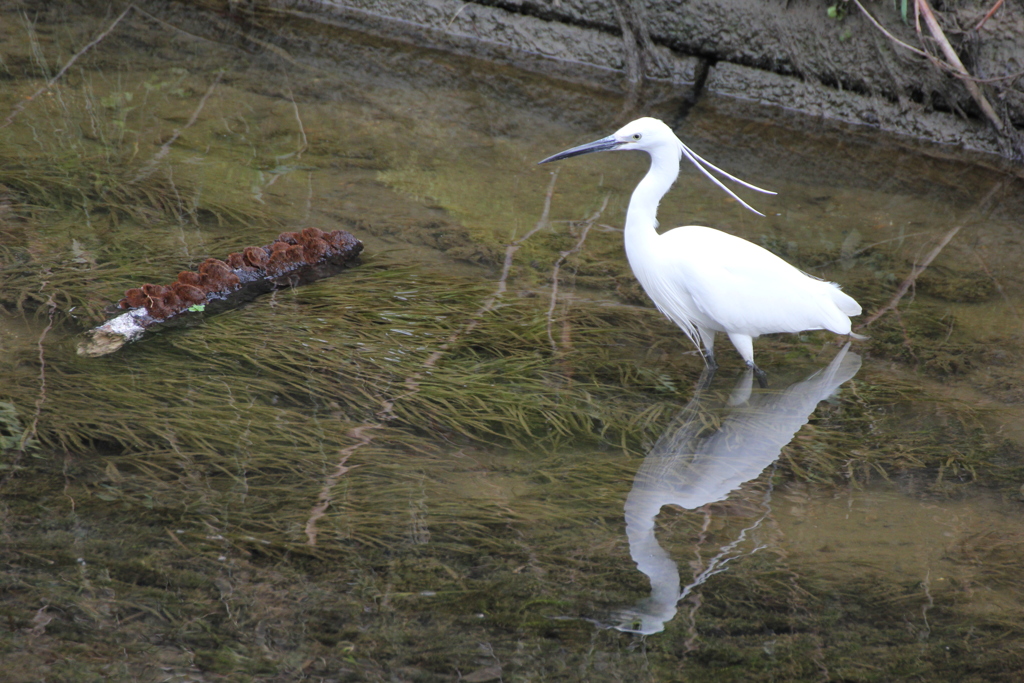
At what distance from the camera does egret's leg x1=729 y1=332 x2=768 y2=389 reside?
311cm

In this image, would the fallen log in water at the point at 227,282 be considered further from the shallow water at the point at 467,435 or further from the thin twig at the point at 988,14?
the thin twig at the point at 988,14

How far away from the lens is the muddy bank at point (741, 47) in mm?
5445

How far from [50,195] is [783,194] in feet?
13.0

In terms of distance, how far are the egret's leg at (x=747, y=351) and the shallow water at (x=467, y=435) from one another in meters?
0.07

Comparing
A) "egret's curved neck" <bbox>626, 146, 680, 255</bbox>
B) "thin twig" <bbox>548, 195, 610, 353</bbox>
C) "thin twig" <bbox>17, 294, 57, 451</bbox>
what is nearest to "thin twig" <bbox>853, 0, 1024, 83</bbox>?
"thin twig" <bbox>548, 195, 610, 353</bbox>

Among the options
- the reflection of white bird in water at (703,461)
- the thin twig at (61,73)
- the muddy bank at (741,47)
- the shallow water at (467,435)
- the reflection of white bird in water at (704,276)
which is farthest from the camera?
the muddy bank at (741,47)

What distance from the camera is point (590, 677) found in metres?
1.87

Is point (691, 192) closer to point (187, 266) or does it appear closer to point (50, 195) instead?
point (187, 266)

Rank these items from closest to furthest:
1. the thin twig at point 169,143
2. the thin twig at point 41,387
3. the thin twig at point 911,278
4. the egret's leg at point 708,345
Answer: the thin twig at point 41,387
the egret's leg at point 708,345
the thin twig at point 911,278
the thin twig at point 169,143

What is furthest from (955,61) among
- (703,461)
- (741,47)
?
(703,461)

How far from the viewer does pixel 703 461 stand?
273 cm

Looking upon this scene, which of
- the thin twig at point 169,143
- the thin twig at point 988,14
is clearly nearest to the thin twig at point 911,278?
the thin twig at point 988,14

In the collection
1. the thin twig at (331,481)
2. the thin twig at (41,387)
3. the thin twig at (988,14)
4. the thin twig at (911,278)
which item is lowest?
the thin twig at (41,387)

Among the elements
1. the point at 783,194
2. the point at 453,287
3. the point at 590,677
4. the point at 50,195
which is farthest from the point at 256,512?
the point at 783,194
